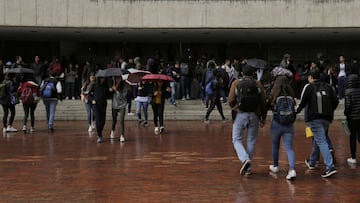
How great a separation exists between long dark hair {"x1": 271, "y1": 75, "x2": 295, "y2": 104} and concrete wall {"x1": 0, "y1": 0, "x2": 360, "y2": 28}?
15215 millimetres

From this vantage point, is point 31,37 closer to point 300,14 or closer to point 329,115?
point 300,14

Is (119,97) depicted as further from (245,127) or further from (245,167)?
(245,167)

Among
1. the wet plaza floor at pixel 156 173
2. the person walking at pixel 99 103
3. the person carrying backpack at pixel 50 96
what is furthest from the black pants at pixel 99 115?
the person carrying backpack at pixel 50 96

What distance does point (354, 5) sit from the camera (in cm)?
2369

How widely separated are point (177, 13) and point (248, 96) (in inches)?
612

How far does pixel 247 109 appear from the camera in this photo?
909 centimetres

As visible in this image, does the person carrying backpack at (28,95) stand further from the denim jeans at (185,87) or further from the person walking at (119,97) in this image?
the denim jeans at (185,87)

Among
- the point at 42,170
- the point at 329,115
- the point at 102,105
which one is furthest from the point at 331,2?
the point at 42,170

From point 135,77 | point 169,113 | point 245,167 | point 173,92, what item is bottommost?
point 245,167

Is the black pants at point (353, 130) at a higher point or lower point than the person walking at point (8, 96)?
lower

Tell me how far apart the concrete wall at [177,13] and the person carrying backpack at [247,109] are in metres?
15.1

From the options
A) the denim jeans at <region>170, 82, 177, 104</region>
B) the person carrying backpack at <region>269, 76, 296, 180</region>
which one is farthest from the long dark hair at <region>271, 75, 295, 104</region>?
the denim jeans at <region>170, 82, 177, 104</region>

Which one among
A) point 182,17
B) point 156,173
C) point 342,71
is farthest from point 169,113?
point 156,173

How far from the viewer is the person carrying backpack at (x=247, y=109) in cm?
906
